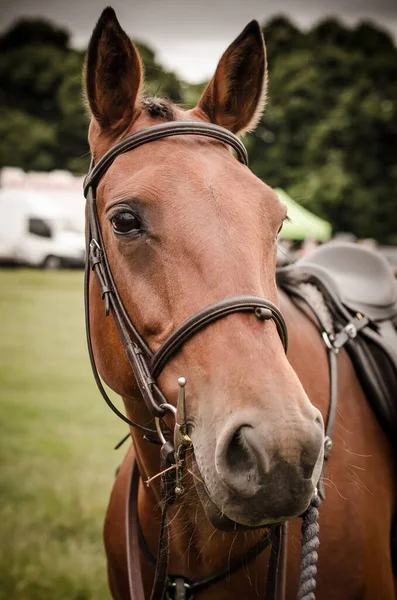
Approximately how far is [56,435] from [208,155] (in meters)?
7.19

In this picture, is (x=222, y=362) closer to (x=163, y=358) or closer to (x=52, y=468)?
(x=163, y=358)

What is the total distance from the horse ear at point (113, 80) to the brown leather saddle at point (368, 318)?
127 centimetres

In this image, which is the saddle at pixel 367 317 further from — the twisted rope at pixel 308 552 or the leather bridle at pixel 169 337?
the twisted rope at pixel 308 552

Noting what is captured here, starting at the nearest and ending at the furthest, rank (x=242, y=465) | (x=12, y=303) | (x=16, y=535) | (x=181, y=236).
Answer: (x=242, y=465)
(x=181, y=236)
(x=16, y=535)
(x=12, y=303)

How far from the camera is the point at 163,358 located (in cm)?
199

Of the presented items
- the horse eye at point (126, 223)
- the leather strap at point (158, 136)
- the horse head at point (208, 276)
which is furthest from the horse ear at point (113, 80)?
the horse eye at point (126, 223)

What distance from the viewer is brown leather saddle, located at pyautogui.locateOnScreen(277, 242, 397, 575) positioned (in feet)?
9.75

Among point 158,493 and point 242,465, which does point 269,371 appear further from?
Result: point 158,493

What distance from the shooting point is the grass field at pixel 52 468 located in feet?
A: 16.4

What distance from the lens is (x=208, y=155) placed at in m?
2.26

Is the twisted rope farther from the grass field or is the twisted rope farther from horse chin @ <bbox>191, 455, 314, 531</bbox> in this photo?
the grass field

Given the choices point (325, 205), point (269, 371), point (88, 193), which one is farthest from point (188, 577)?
point (325, 205)

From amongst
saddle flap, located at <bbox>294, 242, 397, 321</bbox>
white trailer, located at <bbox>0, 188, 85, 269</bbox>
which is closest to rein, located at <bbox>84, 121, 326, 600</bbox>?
saddle flap, located at <bbox>294, 242, 397, 321</bbox>

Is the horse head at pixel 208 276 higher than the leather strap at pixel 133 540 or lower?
higher
